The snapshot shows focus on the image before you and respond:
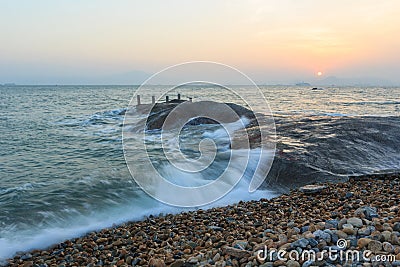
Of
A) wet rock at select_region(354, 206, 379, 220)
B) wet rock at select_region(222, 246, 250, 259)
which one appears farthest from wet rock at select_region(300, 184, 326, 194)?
wet rock at select_region(222, 246, 250, 259)

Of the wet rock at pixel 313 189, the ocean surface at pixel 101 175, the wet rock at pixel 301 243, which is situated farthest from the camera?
the wet rock at pixel 313 189

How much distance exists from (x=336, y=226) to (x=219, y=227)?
5.60 feet

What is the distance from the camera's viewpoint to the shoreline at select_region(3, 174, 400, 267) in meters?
2.96

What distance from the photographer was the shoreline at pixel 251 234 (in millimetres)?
2959

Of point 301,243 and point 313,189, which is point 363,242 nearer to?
point 301,243

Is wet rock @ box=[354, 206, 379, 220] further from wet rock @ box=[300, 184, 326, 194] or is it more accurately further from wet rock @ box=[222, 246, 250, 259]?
wet rock @ box=[300, 184, 326, 194]

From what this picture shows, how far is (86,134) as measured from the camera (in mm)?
16234

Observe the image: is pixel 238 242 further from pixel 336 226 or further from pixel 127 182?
pixel 127 182

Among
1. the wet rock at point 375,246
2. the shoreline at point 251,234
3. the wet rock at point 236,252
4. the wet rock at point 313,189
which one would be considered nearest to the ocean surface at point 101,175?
the shoreline at point 251,234

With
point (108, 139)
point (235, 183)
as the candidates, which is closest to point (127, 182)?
point (235, 183)

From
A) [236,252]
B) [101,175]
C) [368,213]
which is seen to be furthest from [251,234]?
[101,175]

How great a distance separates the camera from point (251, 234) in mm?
3906

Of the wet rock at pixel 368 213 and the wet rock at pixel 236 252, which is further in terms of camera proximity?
the wet rock at pixel 368 213

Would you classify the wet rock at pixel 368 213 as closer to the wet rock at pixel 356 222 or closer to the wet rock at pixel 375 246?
the wet rock at pixel 356 222
